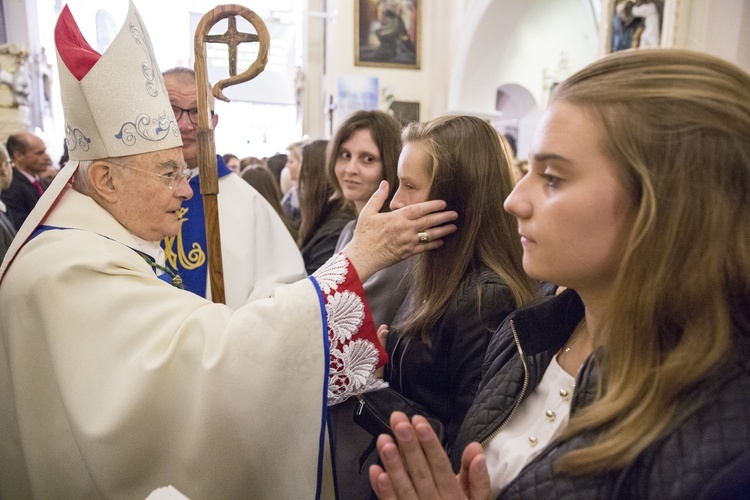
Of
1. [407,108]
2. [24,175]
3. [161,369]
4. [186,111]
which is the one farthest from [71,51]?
[407,108]

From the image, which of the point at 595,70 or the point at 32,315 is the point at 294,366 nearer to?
the point at 32,315

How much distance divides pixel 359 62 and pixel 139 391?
1124 cm

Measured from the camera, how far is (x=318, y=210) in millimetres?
3393

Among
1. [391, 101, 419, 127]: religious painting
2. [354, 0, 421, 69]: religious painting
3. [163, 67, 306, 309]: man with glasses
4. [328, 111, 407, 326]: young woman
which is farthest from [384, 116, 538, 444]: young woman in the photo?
[354, 0, 421, 69]: religious painting

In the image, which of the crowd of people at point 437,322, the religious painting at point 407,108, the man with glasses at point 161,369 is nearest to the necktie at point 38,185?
the crowd of people at point 437,322

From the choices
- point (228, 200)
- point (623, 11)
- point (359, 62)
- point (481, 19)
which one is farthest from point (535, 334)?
point (359, 62)

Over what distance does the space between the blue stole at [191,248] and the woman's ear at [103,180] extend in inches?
36.3

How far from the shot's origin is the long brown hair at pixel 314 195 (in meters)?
3.37

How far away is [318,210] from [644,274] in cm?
257

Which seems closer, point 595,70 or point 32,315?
point 595,70

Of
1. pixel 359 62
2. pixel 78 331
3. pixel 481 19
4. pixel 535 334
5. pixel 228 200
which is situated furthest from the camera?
pixel 359 62

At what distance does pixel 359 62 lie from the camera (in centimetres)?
1179

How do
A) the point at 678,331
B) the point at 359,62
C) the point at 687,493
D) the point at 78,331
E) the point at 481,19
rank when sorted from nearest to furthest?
the point at 687,493 → the point at 678,331 → the point at 78,331 → the point at 481,19 → the point at 359,62

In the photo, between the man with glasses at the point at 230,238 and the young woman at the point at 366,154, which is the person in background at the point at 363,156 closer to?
the young woman at the point at 366,154
